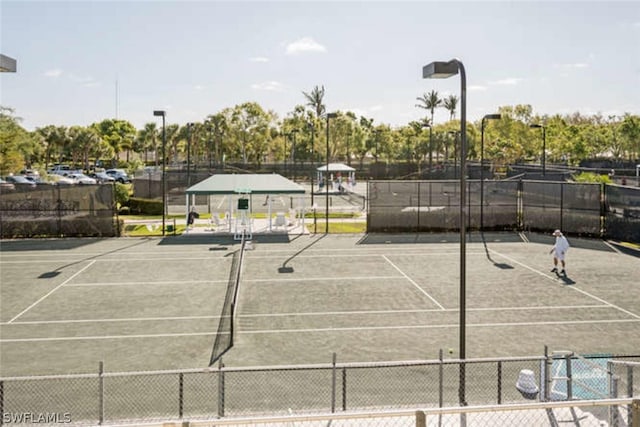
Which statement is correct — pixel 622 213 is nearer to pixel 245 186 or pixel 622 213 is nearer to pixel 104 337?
pixel 245 186

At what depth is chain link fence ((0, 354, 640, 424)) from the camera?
35.8 feet

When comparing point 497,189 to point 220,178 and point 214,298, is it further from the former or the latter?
point 214,298

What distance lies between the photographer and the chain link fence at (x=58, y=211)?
1357 inches

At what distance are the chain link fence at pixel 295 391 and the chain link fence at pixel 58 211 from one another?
23.5m

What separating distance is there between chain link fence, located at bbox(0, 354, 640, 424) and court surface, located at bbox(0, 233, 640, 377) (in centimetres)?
136

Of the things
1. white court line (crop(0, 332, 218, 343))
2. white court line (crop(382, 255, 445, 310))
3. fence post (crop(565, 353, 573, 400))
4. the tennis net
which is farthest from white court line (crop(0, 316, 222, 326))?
fence post (crop(565, 353, 573, 400))

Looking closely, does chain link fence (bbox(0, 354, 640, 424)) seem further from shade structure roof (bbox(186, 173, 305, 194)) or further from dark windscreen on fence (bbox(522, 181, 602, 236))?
dark windscreen on fence (bbox(522, 181, 602, 236))

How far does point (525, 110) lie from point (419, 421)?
120 m

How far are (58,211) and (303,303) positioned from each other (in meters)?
20.7

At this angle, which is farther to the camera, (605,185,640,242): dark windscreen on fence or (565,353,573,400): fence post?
(605,185,640,242): dark windscreen on fence

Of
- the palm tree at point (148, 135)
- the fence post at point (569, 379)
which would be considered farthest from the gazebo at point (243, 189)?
the palm tree at point (148, 135)

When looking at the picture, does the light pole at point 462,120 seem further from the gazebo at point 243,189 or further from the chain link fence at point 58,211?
the chain link fence at point 58,211

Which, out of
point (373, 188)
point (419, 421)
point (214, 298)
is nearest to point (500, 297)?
point (214, 298)

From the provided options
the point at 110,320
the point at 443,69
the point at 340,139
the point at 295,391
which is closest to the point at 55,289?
the point at 110,320
